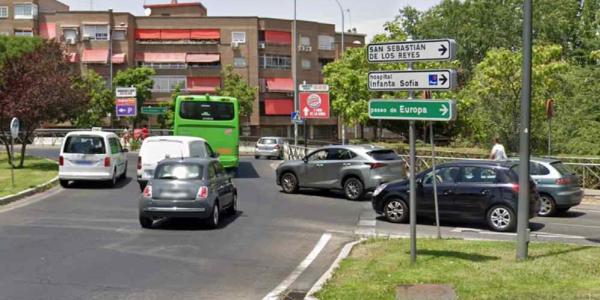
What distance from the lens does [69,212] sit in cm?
1627

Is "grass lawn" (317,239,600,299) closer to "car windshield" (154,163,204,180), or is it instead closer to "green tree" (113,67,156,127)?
"car windshield" (154,163,204,180)

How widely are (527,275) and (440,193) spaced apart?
254 inches

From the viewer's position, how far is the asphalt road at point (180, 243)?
8.54m

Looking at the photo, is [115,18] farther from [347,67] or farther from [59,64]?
[59,64]

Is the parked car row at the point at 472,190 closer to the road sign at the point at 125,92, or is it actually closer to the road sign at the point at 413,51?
the road sign at the point at 413,51

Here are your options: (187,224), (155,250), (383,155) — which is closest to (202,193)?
(187,224)

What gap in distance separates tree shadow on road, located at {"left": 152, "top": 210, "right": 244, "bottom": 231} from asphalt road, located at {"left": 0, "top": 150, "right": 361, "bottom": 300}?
21 millimetres

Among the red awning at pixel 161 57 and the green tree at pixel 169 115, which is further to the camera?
the red awning at pixel 161 57

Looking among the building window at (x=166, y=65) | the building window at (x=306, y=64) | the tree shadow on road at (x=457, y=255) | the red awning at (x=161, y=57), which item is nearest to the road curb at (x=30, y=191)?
the tree shadow on road at (x=457, y=255)

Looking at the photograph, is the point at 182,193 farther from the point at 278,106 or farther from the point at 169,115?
the point at 278,106

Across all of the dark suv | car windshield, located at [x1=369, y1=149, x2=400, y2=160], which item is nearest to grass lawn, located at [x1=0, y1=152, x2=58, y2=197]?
car windshield, located at [x1=369, y1=149, x2=400, y2=160]

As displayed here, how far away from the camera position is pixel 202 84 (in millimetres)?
70938

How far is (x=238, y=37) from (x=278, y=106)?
8398 millimetres

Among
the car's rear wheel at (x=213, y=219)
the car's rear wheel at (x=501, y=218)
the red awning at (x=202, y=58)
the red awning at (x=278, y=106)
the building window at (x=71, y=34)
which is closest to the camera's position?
the car's rear wheel at (x=213, y=219)
